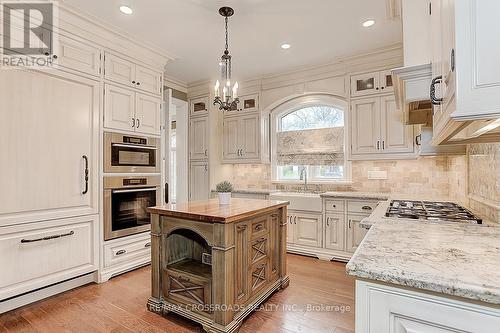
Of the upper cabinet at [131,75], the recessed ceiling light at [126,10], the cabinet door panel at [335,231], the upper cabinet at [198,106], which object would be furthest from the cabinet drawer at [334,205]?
the recessed ceiling light at [126,10]

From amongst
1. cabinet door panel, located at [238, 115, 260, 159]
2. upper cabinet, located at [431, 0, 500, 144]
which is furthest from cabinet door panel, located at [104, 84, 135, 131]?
upper cabinet, located at [431, 0, 500, 144]

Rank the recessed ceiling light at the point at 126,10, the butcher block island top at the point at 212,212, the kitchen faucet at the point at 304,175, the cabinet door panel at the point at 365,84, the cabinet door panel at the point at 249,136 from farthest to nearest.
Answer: the cabinet door panel at the point at 249,136
the kitchen faucet at the point at 304,175
the cabinet door panel at the point at 365,84
the recessed ceiling light at the point at 126,10
the butcher block island top at the point at 212,212

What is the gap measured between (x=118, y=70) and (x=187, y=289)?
258 cm

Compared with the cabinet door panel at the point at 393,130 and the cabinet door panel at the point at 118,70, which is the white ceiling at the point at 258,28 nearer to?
the cabinet door panel at the point at 118,70

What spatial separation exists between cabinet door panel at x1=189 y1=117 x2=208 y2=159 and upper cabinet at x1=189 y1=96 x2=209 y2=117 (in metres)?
0.11

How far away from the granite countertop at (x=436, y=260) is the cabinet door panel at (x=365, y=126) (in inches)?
90.9

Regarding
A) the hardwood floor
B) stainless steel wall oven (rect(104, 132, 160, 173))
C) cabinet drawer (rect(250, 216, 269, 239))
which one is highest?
stainless steel wall oven (rect(104, 132, 160, 173))

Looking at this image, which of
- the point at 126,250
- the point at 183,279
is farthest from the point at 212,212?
the point at 126,250

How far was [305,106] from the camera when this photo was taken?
4418 mm

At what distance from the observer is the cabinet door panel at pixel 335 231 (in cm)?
351

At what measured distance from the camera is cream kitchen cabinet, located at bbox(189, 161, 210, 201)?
4.70 m

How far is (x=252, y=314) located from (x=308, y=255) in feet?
5.73

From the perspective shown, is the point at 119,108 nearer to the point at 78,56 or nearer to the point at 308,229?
the point at 78,56

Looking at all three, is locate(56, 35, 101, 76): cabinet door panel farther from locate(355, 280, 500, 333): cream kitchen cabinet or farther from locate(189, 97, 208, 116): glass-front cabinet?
locate(355, 280, 500, 333): cream kitchen cabinet
